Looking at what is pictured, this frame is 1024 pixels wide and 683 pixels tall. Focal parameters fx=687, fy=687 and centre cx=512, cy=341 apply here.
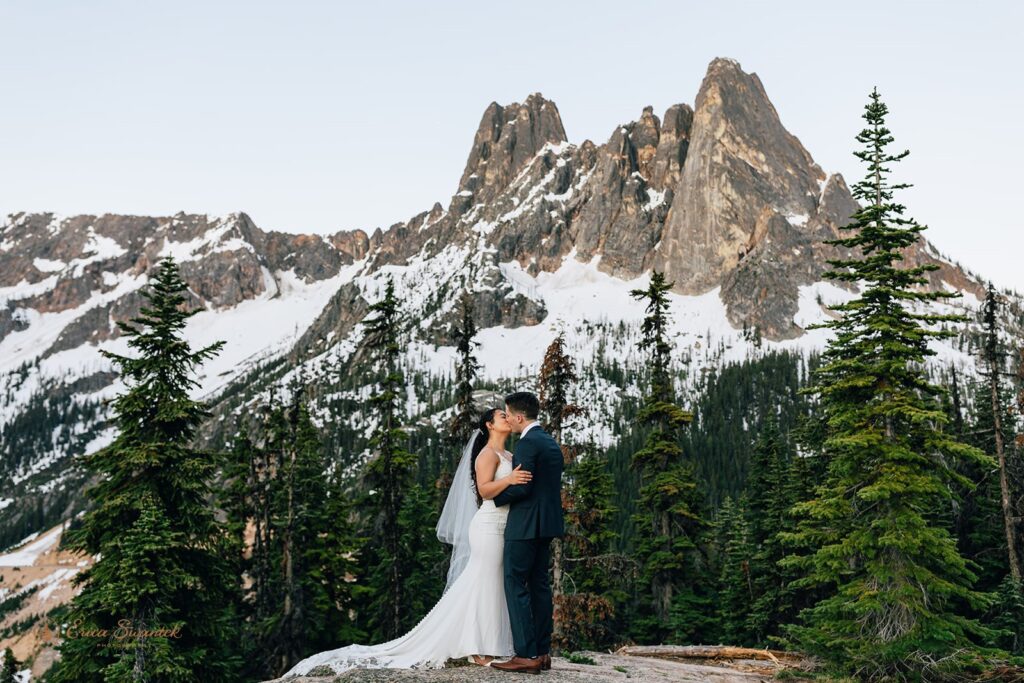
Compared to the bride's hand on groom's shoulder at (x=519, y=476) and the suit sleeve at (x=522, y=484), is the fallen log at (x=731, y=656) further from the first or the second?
the bride's hand on groom's shoulder at (x=519, y=476)

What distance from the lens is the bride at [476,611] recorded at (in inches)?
328

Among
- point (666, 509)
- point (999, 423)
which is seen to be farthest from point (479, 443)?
point (999, 423)

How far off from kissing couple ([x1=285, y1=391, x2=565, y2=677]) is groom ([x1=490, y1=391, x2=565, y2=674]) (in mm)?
12

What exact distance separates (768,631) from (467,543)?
2659 centimetres

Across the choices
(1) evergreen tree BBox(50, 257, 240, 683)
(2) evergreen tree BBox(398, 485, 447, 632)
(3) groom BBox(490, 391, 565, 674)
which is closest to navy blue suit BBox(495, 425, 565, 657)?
(3) groom BBox(490, 391, 565, 674)

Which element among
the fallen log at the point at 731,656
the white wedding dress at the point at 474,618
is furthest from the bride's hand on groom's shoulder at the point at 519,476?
the fallen log at the point at 731,656

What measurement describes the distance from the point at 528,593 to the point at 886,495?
1014cm

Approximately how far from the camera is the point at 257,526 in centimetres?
3177

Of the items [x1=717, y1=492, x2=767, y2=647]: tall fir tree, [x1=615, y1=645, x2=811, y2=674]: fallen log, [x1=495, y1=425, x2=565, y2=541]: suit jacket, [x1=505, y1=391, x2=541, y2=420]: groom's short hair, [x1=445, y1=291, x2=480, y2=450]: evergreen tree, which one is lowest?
[x1=717, y1=492, x2=767, y2=647]: tall fir tree

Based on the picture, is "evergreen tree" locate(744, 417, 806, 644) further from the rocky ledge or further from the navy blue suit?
the navy blue suit

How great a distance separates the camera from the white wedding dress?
27.7ft

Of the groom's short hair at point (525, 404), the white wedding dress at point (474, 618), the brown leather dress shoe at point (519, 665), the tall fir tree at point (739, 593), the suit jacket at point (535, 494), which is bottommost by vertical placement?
the tall fir tree at point (739, 593)

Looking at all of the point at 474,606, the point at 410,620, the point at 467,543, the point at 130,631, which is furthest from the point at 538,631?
the point at 410,620

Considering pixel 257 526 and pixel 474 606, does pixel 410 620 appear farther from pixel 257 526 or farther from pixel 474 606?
pixel 474 606
